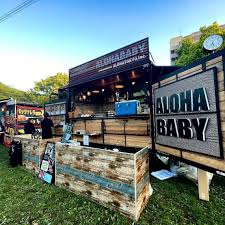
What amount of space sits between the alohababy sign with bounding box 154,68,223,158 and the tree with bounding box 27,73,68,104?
28621 millimetres

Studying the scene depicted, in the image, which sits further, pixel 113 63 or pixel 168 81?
pixel 113 63

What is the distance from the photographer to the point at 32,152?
673cm

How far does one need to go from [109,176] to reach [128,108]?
Answer: 12.2 ft

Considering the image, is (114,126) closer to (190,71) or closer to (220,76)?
(190,71)

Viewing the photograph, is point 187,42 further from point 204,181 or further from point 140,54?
point 204,181

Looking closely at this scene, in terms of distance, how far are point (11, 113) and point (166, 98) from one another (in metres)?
14.2

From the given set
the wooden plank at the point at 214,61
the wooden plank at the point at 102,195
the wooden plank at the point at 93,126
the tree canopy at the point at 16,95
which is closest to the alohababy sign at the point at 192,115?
the wooden plank at the point at 214,61

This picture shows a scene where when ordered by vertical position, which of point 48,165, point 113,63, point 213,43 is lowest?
point 48,165

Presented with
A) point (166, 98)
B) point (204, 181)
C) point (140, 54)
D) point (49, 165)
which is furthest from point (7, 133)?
point (204, 181)

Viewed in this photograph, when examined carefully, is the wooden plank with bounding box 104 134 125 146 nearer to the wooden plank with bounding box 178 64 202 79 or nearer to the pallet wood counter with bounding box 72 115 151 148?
the pallet wood counter with bounding box 72 115 151 148

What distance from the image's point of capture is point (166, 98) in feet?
16.4

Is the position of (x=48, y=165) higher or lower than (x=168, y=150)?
lower

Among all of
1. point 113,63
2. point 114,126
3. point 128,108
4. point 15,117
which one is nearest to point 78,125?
point 114,126

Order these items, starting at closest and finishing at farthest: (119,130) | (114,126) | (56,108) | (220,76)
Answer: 1. (220,76)
2. (119,130)
3. (114,126)
4. (56,108)
